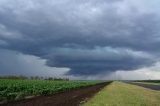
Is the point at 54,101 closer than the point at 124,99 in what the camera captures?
Yes

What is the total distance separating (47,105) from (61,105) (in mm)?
1156

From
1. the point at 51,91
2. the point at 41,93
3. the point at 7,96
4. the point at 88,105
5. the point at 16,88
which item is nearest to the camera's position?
the point at 88,105

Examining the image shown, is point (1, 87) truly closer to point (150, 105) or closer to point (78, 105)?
point (78, 105)

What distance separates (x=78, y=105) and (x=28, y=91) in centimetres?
1966

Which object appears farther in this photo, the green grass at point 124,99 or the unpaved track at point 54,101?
the green grass at point 124,99

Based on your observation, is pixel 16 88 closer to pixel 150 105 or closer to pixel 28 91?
pixel 28 91

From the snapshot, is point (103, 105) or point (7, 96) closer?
point (103, 105)

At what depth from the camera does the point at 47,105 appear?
25.6 metres

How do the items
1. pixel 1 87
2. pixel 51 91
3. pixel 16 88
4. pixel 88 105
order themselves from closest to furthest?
pixel 88 105
pixel 1 87
pixel 16 88
pixel 51 91

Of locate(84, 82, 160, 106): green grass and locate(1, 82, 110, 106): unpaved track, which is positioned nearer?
locate(1, 82, 110, 106): unpaved track

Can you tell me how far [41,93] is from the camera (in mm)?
48000

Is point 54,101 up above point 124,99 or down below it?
below

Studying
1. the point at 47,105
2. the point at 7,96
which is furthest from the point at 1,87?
the point at 47,105

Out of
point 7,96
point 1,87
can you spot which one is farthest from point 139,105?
point 1,87
